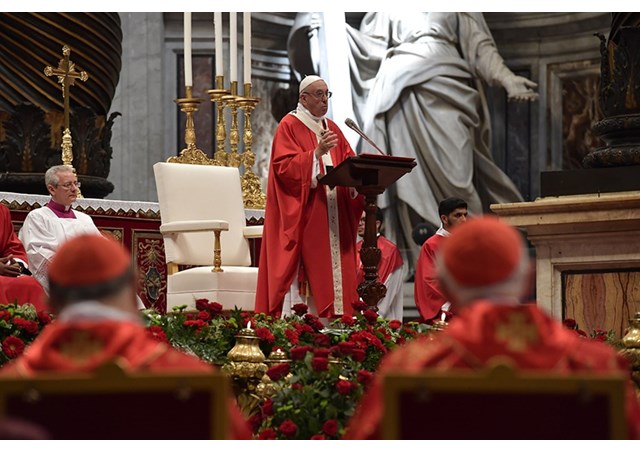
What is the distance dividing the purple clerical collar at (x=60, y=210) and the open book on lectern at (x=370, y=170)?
6.15ft

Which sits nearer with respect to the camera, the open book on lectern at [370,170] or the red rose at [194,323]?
the red rose at [194,323]

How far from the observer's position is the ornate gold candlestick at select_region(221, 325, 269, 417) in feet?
16.1

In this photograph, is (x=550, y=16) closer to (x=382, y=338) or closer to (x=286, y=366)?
(x=382, y=338)

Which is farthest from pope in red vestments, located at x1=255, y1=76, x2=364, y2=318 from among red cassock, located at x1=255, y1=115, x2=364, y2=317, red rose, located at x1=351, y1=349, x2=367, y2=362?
red rose, located at x1=351, y1=349, x2=367, y2=362

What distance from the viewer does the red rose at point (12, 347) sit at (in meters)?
5.23

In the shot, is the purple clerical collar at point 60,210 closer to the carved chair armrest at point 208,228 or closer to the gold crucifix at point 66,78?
the carved chair armrest at point 208,228

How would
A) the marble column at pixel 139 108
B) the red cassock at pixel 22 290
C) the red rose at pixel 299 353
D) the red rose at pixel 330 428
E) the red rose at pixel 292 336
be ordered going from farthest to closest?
the marble column at pixel 139 108, the red cassock at pixel 22 290, the red rose at pixel 292 336, the red rose at pixel 299 353, the red rose at pixel 330 428

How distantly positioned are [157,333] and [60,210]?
275 cm

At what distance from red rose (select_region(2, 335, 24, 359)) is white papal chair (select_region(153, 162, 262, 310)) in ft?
7.31

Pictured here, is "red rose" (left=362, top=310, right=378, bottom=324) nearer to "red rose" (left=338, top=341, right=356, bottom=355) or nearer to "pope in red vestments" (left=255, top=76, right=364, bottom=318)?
"red rose" (left=338, top=341, right=356, bottom=355)

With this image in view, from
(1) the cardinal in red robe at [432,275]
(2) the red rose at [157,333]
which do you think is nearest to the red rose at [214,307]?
(2) the red rose at [157,333]

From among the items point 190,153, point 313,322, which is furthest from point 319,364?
point 190,153

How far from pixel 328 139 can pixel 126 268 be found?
4.08 metres

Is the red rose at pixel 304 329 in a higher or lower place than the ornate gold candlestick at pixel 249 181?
lower
